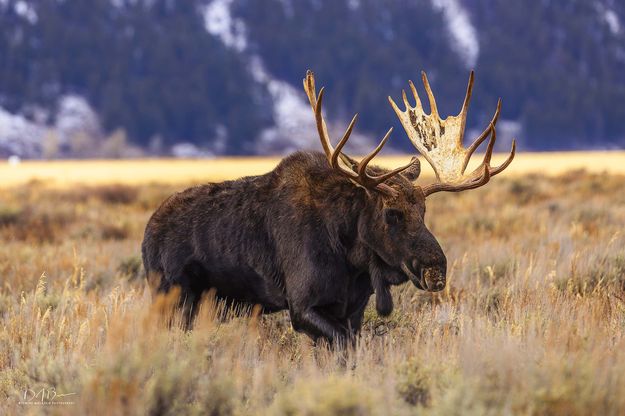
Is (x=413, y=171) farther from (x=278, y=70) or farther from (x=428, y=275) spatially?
(x=278, y=70)

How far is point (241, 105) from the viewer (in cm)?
10919

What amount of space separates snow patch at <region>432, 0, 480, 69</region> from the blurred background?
0.31 meters

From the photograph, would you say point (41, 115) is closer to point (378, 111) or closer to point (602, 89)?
point (378, 111)

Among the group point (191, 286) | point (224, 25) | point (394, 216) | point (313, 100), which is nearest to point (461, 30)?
point (224, 25)

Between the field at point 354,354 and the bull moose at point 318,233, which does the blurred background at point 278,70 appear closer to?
the field at point 354,354

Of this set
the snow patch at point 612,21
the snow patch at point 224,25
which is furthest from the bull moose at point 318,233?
the snow patch at point 612,21

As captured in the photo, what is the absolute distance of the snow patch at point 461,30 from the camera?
134000 mm

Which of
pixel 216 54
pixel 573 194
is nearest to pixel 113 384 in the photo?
pixel 573 194

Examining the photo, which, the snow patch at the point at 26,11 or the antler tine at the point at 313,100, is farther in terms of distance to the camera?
the snow patch at the point at 26,11

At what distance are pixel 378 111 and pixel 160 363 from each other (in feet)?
353

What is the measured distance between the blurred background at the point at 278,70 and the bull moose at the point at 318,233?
8826 cm

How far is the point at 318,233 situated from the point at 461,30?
453 feet
